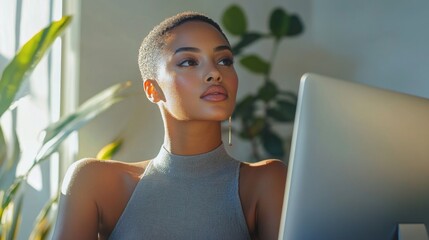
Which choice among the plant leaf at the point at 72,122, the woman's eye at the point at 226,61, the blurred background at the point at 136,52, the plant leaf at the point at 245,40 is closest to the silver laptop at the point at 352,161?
the woman's eye at the point at 226,61

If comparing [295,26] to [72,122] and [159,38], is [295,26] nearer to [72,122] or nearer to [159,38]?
[72,122]

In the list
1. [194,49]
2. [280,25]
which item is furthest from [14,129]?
[280,25]

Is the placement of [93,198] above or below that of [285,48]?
below

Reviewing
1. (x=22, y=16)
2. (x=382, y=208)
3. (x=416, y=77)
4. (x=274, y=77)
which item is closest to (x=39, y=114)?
(x=22, y=16)

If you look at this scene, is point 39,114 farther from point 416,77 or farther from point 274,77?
point 416,77

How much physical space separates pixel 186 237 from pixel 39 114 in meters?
1.73

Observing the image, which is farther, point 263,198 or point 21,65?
point 21,65

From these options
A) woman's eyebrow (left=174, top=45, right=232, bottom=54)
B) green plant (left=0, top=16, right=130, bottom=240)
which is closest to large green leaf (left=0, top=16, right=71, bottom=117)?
green plant (left=0, top=16, right=130, bottom=240)

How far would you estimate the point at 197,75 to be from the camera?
128 cm

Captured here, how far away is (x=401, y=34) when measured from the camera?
11.1 ft

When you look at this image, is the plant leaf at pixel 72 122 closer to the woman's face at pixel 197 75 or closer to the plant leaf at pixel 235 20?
the woman's face at pixel 197 75

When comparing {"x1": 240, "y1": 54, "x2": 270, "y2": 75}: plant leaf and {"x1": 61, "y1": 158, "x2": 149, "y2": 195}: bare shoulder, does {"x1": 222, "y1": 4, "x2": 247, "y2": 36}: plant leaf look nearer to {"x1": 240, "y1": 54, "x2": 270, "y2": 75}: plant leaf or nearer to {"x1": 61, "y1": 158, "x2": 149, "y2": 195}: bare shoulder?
{"x1": 240, "y1": 54, "x2": 270, "y2": 75}: plant leaf

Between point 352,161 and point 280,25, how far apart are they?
2619 mm

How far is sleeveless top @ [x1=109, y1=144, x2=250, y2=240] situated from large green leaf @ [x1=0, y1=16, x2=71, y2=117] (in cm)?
77
